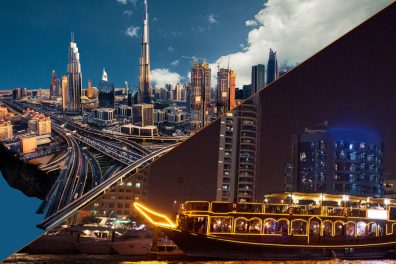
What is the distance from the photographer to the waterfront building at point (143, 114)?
352 cm

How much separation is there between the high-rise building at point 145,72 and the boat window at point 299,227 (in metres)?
1.20

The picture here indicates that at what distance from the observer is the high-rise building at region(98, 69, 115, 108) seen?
3580 mm

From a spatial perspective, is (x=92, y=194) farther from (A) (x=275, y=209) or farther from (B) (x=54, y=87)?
(A) (x=275, y=209)

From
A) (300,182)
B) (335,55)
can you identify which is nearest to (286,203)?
(300,182)

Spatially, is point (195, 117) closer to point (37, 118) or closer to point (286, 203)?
point (286, 203)

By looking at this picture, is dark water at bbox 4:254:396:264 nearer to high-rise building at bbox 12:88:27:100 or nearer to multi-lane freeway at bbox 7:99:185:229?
multi-lane freeway at bbox 7:99:185:229

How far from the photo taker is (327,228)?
10.7 ft

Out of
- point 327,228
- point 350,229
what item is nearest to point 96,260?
point 327,228

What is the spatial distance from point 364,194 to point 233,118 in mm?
912

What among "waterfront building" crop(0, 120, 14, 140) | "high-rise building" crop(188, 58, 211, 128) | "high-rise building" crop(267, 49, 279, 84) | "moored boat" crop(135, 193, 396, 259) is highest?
"high-rise building" crop(267, 49, 279, 84)

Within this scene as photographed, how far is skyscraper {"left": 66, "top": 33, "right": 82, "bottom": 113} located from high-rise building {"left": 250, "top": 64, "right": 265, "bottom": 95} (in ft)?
3.83

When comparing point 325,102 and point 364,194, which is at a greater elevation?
point 325,102

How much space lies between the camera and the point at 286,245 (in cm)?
325

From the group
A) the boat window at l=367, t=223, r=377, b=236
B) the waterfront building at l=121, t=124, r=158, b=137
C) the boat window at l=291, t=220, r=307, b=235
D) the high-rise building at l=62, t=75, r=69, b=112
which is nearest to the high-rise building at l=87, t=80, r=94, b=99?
the high-rise building at l=62, t=75, r=69, b=112
